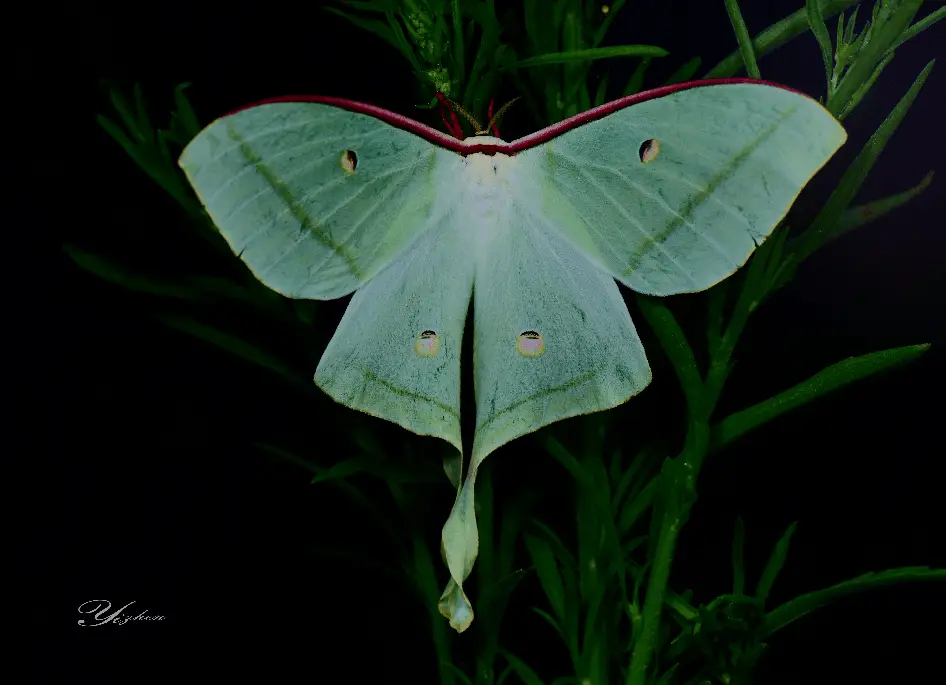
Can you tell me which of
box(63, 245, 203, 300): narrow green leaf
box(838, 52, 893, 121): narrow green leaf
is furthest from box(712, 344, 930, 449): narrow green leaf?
box(63, 245, 203, 300): narrow green leaf

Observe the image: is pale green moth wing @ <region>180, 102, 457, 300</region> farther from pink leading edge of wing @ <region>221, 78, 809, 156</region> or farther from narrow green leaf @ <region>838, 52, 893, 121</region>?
narrow green leaf @ <region>838, 52, 893, 121</region>

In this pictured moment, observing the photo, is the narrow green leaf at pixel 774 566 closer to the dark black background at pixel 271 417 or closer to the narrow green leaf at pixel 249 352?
the dark black background at pixel 271 417

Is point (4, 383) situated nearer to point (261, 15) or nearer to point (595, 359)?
point (261, 15)

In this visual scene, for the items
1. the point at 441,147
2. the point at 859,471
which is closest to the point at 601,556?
the point at 441,147

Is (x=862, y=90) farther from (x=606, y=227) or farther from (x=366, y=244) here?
(x=366, y=244)

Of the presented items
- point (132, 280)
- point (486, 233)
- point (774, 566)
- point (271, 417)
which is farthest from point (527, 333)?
point (271, 417)

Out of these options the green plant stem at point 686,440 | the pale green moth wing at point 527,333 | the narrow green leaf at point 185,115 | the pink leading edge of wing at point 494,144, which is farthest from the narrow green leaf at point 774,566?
the narrow green leaf at point 185,115
